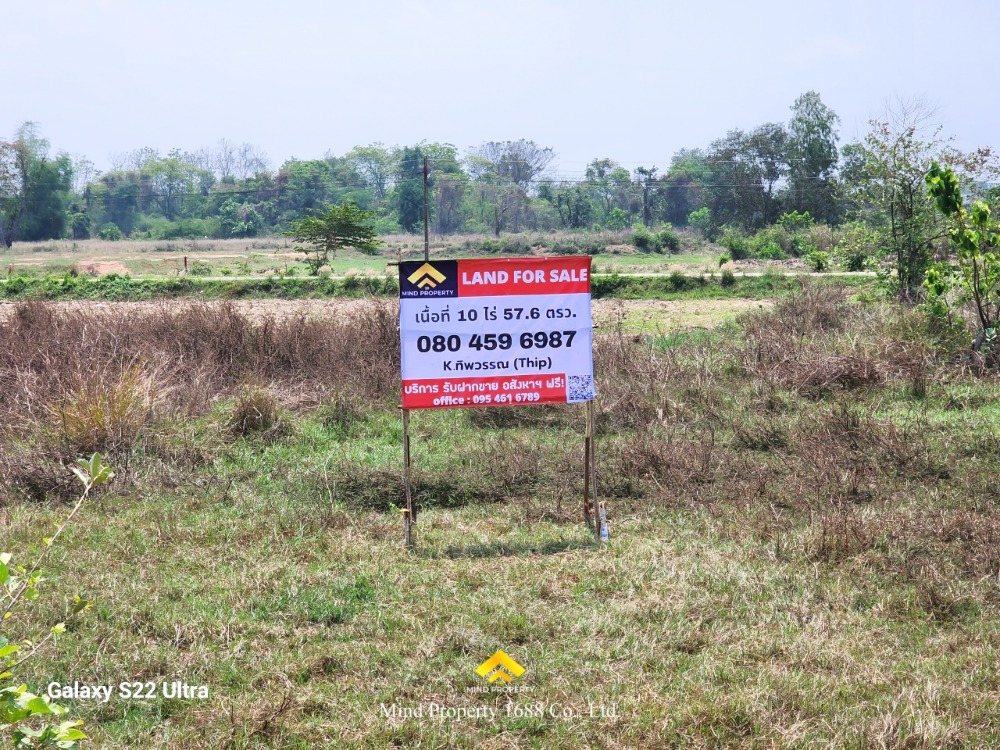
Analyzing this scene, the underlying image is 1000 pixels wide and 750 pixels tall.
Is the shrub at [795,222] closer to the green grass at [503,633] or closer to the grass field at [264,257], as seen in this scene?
the grass field at [264,257]

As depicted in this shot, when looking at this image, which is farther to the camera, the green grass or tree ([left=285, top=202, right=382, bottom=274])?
tree ([left=285, top=202, right=382, bottom=274])

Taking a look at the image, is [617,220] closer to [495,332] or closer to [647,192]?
[647,192]

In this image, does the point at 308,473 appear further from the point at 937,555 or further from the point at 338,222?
the point at 338,222

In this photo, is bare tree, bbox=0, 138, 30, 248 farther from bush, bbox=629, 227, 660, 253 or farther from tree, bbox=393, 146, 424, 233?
bush, bbox=629, 227, 660, 253

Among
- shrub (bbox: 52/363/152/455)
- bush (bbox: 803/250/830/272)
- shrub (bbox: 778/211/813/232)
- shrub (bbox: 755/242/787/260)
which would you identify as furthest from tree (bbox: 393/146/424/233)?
shrub (bbox: 52/363/152/455)

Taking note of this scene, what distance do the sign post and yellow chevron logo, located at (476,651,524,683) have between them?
188 centimetres

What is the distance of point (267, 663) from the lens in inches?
176

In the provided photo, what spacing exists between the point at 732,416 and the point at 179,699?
675cm

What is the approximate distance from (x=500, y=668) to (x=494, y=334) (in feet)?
8.63

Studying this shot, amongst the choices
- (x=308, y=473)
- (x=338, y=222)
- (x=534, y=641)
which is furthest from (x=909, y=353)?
(x=338, y=222)

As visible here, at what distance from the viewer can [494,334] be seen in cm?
640

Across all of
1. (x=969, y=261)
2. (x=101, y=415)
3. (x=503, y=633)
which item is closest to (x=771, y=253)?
(x=969, y=261)

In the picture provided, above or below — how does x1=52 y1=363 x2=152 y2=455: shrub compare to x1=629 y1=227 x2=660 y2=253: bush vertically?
below

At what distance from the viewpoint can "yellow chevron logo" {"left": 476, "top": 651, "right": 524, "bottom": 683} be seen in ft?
14.2
